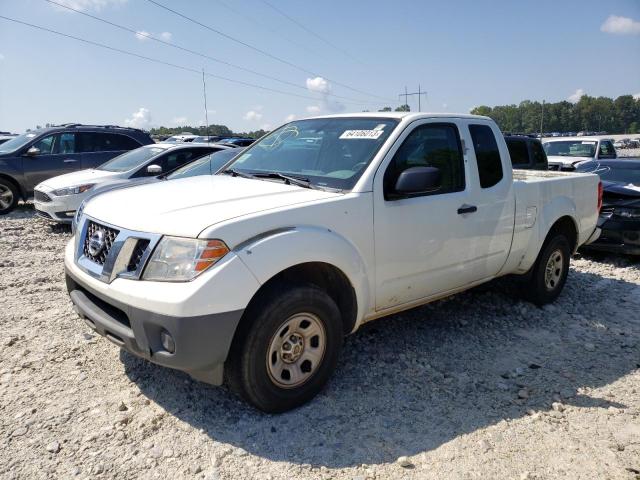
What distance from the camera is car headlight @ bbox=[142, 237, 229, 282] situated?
2680mm

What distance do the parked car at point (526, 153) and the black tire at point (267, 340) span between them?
750 cm

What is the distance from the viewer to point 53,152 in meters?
11.1

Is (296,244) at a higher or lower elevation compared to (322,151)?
lower

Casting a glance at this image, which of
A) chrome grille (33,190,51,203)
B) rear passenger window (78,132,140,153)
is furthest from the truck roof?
rear passenger window (78,132,140,153)

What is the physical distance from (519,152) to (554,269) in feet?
16.3

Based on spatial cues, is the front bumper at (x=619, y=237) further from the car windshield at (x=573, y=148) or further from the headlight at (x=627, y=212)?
the car windshield at (x=573, y=148)

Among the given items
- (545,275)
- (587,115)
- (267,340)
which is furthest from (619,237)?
(587,115)

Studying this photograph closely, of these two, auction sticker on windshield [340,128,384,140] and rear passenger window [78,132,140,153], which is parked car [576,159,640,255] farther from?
rear passenger window [78,132,140,153]

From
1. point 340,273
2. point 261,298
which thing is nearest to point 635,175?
point 340,273

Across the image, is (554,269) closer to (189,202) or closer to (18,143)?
(189,202)

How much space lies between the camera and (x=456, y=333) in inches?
180

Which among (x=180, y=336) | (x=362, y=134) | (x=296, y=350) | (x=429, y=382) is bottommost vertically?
(x=429, y=382)

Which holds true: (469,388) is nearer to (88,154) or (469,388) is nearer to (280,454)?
(280,454)

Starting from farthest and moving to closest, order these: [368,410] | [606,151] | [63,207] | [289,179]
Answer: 1. [606,151]
2. [63,207]
3. [289,179]
4. [368,410]
